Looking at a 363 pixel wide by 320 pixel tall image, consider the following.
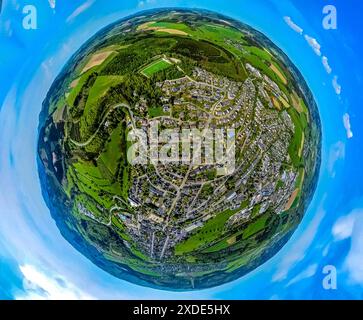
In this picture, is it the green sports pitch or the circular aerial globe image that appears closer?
the circular aerial globe image

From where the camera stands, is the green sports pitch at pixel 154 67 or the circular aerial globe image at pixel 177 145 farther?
the green sports pitch at pixel 154 67

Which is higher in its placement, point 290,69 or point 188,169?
point 290,69

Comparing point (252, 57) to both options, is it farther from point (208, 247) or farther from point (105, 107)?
point (208, 247)

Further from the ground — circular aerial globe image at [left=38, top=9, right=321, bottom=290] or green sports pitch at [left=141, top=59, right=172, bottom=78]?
green sports pitch at [left=141, top=59, right=172, bottom=78]

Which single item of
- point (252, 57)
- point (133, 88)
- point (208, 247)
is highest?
point (252, 57)

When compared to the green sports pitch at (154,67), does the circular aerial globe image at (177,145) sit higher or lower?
lower

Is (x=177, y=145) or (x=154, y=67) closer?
(x=177, y=145)

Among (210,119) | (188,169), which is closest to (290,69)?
(210,119)

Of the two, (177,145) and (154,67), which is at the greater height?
(154,67)
